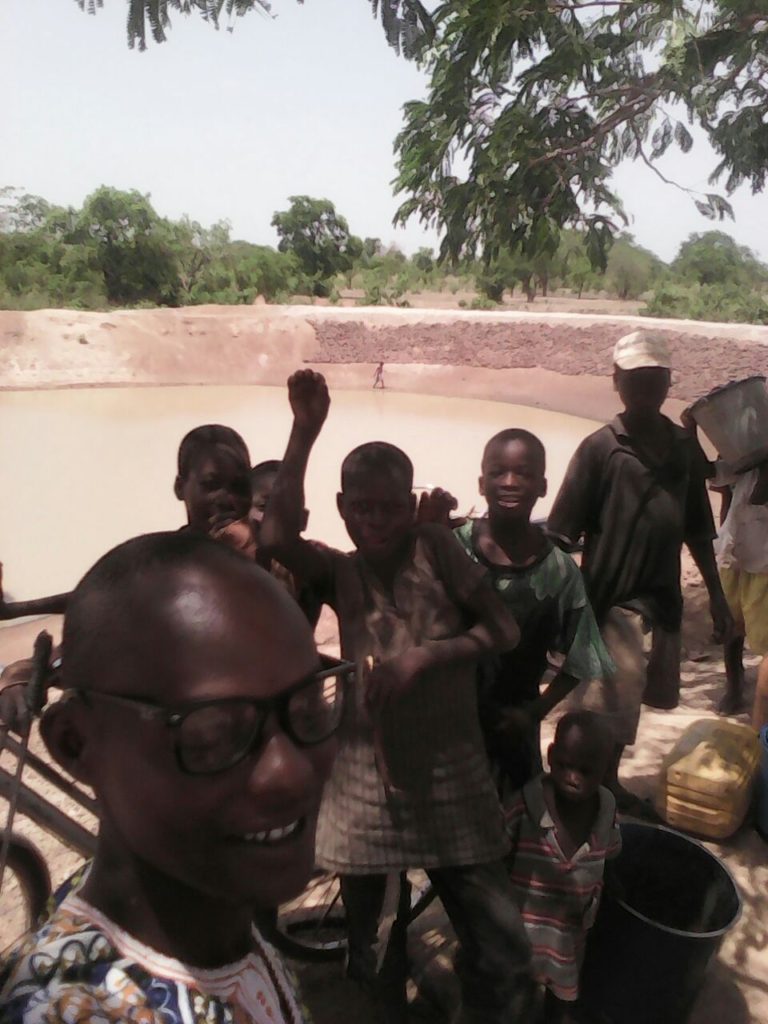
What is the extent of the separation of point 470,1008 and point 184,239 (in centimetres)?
3546

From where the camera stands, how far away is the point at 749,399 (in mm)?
3311

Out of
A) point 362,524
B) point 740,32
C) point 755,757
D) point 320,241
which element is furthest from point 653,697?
point 320,241

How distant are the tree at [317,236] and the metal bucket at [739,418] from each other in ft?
127

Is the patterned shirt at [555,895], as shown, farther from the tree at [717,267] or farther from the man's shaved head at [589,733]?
the tree at [717,267]

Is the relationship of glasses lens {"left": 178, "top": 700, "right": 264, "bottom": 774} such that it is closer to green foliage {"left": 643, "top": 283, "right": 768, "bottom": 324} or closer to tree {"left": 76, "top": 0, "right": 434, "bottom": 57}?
tree {"left": 76, "top": 0, "right": 434, "bottom": 57}

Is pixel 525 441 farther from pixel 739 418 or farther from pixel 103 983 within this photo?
A: pixel 103 983

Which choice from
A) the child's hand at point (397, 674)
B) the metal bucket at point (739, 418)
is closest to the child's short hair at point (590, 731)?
the child's hand at point (397, 674)

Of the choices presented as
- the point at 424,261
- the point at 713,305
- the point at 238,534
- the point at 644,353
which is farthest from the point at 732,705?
Answer: the point at 424,261

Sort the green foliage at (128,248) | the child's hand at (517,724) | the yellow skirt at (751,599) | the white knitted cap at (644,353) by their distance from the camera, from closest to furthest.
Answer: the child's hand at (517,724) → the white knitted cap at (644,353) → the yellow skirt at (751,599) → the green foliage at (128,248)

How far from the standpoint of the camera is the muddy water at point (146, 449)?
10094 millimetres

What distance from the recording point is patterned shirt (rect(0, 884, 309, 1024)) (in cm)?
73

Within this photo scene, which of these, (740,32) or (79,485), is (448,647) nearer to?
(740,32)

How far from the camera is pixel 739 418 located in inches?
132

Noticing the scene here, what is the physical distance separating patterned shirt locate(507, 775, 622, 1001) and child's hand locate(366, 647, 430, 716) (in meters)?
0.60
